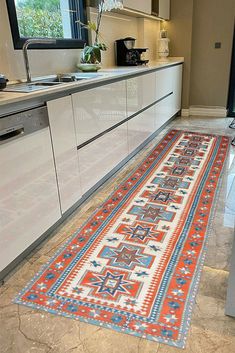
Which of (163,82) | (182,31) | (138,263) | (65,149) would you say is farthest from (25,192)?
(182,31)

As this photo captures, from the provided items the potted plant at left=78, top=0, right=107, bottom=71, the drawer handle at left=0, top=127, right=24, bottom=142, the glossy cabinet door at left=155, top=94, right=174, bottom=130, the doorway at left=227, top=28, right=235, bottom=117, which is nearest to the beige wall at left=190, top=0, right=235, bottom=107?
the doorway at left=227, top=28, right=235, bottom=117

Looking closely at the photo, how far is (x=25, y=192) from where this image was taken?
159cm

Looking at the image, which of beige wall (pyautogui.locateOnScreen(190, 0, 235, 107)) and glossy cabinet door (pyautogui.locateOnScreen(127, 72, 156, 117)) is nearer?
glossy cabinet door (pyautogui.locateOnScreen(127, 72, 156, 117))

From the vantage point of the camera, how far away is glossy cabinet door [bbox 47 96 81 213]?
69.5 inches

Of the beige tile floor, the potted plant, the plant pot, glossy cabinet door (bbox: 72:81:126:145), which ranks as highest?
the potted plant

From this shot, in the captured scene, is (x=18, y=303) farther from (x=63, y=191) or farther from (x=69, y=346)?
(x=63, y=191)

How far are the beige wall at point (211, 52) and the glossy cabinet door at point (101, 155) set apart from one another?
258 cm

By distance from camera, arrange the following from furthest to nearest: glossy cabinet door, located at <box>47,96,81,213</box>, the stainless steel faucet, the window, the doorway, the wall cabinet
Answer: the doorway, the wall cabinet, the window, the stainless steel faucet, glossy cabinet door, located at <box>47,96,81,213</box>

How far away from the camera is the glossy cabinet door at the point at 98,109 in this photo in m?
2.02

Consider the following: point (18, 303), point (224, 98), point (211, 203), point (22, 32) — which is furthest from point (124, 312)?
point (224, 98)

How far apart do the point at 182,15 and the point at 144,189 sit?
3272 millimetres

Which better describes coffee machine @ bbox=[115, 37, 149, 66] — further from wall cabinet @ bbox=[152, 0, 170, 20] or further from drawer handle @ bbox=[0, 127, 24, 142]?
drawer handle @ bbox=[0, 127, 24, 142]

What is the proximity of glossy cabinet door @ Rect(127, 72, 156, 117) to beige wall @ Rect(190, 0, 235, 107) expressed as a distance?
1.67m

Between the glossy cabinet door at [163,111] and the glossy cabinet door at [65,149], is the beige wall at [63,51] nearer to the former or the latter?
the glossy cabinet door at [65,149]
